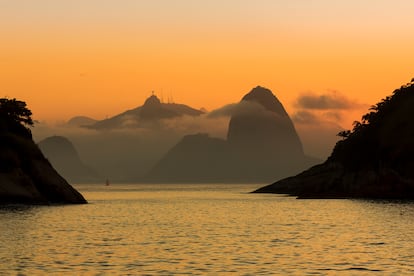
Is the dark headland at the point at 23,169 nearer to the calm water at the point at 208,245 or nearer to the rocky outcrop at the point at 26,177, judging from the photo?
the rocky outcrop at the point at 26,177

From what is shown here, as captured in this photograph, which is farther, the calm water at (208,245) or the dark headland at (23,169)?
the dark headland at (23,169)

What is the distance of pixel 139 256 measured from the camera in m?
61.4

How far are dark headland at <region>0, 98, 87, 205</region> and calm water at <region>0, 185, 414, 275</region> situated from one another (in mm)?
20129

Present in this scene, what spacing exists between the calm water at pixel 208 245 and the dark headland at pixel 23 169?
20129 mm

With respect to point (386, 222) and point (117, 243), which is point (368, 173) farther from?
point (117, 243)

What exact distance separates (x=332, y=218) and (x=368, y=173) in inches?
2851

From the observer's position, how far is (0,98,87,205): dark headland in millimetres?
136375

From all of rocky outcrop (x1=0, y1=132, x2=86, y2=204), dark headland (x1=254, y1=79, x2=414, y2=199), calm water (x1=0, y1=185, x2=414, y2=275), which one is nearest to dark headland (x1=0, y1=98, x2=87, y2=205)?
rocky outcrop (x1=0, y1=132, x2=86, y2=204)

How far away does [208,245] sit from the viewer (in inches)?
2800

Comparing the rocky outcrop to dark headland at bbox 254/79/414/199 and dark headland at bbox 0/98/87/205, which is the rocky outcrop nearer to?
dark headland at bbox 0/98/87/205

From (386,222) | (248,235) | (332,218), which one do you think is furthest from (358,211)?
(248,235)

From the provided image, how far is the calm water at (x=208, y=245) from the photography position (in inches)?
2112

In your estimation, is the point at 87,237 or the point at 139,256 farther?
the point at 87,237

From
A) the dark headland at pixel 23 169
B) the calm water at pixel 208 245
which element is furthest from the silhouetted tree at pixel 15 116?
the calm water at pixel 208 245
